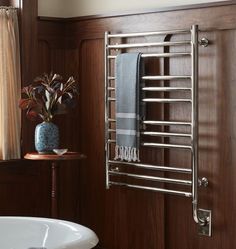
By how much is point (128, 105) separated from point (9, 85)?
2.80 feet

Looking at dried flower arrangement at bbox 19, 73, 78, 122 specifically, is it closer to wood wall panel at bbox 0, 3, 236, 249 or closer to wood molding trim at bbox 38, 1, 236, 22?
wood wall panel at bbox 0, 3, 236, 249

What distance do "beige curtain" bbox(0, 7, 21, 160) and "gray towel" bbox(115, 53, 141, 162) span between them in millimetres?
713

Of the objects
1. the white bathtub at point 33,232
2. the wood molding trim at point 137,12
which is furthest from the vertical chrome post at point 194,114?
the white bathtub at point 33,232

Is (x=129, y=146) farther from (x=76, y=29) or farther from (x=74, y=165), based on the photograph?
(x=76, y=29)

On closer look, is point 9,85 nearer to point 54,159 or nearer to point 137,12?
point 54,159

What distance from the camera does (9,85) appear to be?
4523 mm

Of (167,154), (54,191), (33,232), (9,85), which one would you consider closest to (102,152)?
(54,191)

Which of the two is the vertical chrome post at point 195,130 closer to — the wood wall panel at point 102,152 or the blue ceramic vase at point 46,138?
the wood wall panel at point 102,152

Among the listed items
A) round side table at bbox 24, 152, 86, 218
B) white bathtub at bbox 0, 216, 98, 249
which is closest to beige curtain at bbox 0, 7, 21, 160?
round side table at bbox 24, 152, 86, 218

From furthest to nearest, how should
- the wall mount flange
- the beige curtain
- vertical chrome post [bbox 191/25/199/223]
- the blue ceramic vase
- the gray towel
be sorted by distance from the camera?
1. the beige curtain
2. the blue ceramic vase
3. the gray towel
4. the wall mount flange
5. vertical chrome post [bbox 191/25/199/223]

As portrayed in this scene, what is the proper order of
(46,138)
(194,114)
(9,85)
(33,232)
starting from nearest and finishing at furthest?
(33,232) < (194,114) < (46,138) < (9,85)

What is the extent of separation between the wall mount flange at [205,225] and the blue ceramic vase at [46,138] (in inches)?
40.7

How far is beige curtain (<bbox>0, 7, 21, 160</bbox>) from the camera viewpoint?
4.49 m

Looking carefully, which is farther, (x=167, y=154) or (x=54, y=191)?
(x=54, y=191)
